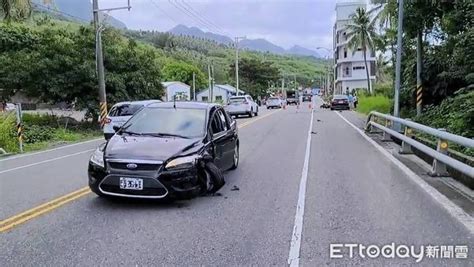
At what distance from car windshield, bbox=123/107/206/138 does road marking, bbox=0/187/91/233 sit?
1.29 metres

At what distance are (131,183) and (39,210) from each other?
1.41m

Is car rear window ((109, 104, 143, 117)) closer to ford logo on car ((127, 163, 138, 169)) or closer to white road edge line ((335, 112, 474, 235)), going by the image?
white road edge line ((335, 112, 474, 235))

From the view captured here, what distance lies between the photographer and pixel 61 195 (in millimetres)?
7957

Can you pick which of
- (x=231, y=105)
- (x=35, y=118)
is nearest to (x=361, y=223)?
(x=35, y=118)

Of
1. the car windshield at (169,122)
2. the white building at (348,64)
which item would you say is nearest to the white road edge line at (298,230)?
the car windshield at (169,122)

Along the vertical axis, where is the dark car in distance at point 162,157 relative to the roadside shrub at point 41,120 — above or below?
above

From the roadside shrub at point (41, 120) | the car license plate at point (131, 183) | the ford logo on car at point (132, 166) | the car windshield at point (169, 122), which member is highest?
the car windshield at point (169, 122)

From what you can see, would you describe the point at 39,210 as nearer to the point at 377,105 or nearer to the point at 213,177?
the point at 213,177

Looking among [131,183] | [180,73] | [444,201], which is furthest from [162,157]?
[180,73]

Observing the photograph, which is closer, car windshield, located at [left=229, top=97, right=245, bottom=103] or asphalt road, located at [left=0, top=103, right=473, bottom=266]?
asphalt road, located at [left=0, top=103, right=473, bottom=266]

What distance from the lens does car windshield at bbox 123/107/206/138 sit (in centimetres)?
795

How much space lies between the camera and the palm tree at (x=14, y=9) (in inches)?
729

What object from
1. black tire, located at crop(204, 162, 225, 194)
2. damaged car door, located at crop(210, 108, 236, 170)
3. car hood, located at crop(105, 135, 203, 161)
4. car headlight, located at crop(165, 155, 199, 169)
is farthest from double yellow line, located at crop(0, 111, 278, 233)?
damaged car door, located at crop(210, 108, 236, 170)

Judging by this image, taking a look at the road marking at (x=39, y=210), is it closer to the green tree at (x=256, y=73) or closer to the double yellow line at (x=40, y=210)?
the double yellow line at (x=40, y=210)
